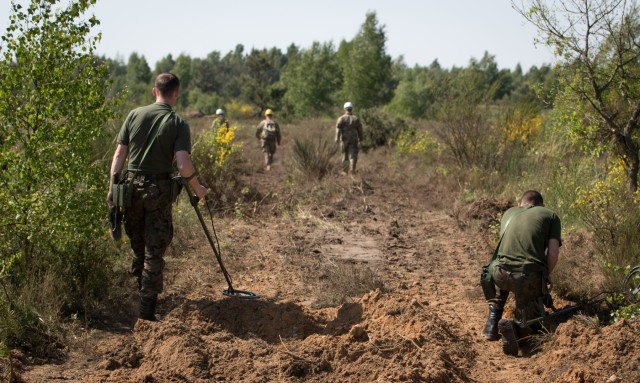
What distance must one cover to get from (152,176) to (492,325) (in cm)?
308

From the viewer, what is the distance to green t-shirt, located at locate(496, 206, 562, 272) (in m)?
5.71

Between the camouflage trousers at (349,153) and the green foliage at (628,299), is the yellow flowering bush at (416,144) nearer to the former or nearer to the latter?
the camouflage trousers at (349,153)

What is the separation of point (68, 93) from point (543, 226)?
424 centimetres

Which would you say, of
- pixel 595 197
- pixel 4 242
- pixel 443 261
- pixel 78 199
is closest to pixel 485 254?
pixel 443 261

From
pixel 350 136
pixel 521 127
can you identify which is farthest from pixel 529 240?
pixel 350 136

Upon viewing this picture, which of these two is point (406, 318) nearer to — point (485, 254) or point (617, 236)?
point (617, 236)

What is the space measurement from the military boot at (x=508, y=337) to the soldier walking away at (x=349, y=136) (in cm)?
1126

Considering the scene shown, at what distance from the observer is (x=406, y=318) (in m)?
5.62

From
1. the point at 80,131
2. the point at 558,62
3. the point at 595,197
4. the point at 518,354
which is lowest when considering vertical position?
the point at 518,354

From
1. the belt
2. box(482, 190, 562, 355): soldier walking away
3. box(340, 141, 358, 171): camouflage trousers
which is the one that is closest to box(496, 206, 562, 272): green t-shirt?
box(482, 190, 562, 355): soldier walking away

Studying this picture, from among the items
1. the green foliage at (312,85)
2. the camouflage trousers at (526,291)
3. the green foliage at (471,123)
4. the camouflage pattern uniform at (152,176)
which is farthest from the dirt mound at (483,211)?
the green foliage at (312,85)

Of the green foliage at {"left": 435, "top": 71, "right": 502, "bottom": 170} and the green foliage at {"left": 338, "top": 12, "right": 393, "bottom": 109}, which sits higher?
the green foliage at {"left": 338, "top": 12, "right": 393, "bottom": 109}

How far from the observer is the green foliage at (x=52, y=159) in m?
5.86

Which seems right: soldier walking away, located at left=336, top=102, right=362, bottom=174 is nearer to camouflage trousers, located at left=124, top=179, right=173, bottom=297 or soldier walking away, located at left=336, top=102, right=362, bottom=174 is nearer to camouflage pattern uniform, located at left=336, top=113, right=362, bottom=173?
camouflage pattern uniform, located at left=336, top=113, right=362, bottom=173
